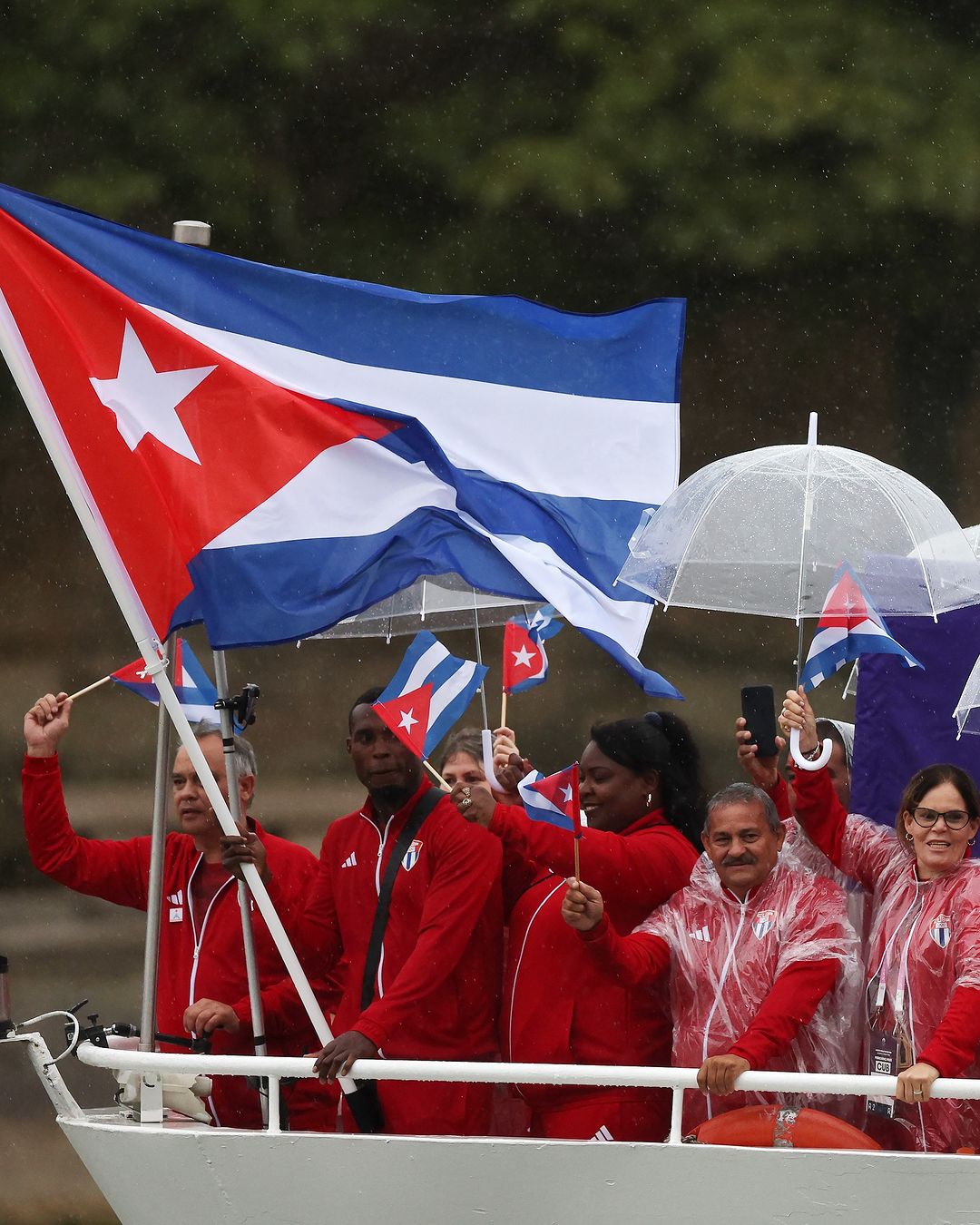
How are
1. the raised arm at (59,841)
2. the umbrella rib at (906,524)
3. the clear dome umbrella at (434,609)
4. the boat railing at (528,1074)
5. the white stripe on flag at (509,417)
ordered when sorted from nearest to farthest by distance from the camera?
the boat railing at (528,1074) → the umbrella rib at (906,524) → the white stripe on flag at (509,417) → the raised arm at (59,841) → the clear dome umbrella at (434,609)

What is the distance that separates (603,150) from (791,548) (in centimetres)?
522

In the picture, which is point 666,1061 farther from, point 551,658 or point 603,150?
point 551,658

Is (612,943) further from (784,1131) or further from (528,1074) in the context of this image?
(784,1131)

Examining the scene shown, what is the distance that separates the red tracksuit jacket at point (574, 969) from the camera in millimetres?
5598

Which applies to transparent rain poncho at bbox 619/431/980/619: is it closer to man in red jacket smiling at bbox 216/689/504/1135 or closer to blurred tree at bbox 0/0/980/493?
man in red jacket smiling at bbox 216/689/504/1135

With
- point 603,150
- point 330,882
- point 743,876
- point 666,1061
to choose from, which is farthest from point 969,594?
point 603,150

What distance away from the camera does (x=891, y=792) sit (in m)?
6.38

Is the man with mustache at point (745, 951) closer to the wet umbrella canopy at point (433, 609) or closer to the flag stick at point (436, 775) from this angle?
the flag stick at point (436, 775)

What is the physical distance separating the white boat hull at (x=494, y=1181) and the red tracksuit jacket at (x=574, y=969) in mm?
348

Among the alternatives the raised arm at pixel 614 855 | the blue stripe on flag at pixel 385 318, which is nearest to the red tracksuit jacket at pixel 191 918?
the raised arm at pixel 614 855

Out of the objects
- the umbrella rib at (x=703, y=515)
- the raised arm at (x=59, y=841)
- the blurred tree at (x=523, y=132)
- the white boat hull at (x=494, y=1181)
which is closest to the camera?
the white boat hull at (x=494, y=1181)

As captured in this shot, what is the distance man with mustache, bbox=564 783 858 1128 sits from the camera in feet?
17.4

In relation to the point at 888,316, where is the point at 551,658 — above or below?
below

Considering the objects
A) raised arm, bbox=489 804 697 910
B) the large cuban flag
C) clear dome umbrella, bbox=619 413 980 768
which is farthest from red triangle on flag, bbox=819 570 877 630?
raised arm, bbox=489 804 697 910
